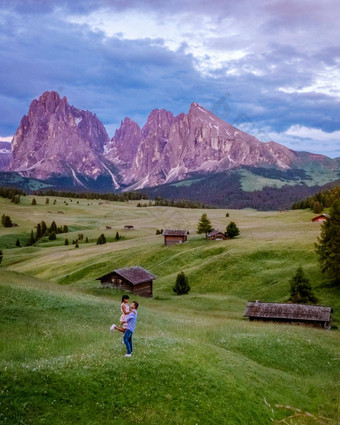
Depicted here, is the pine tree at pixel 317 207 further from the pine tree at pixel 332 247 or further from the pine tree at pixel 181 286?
the pine tree at pixel 181 286

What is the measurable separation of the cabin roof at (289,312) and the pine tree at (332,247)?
597 inches

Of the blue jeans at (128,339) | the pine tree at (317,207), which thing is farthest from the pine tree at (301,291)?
the pine tree at (317,207)

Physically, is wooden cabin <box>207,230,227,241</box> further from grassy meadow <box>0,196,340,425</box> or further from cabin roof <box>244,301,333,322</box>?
cabin roof <box>244,301,333,322</box>

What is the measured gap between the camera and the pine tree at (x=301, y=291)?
55531 mm

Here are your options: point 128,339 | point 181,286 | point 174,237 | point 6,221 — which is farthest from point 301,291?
point 6,221

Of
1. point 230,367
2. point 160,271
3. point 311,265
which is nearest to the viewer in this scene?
point 230,367

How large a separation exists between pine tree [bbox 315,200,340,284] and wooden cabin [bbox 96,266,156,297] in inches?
1126

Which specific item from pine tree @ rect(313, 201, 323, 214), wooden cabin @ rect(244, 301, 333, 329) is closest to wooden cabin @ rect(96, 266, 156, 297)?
wooden cabin @ rect(244, 301, 333, 329)

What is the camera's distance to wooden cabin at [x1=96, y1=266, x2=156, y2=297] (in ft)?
209

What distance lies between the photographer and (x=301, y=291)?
56.0m

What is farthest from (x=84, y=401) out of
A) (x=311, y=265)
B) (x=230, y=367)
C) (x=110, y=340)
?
(x=311, y=265)

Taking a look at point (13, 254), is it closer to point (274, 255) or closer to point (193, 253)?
point (193, 253)

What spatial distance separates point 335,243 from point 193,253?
36206 mm

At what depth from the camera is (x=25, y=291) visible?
124 feet
